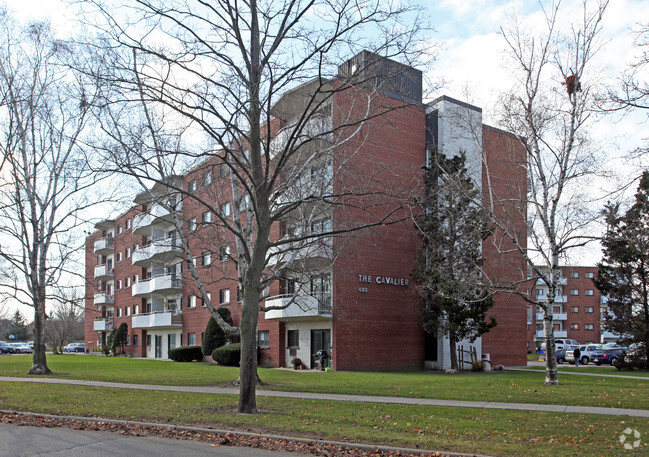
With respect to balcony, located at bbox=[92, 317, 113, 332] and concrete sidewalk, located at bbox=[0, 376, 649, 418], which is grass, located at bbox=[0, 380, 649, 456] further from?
balcony, located at bbox=[92, 317, 113, 332]

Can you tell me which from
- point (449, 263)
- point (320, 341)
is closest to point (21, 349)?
point (320, 341)

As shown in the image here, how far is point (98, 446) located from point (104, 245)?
5582 centimetres

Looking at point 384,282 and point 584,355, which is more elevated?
point 384,282

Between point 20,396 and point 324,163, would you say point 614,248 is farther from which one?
point 20,396

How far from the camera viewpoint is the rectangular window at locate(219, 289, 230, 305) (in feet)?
127

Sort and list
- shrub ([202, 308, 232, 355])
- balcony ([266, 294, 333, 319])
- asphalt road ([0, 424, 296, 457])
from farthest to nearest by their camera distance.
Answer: shrub ([202, 308, 232, 355])
balcony ([266, 294, 333, 319])
asphalt road ([0, 424, 296, 457])

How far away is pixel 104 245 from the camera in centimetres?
6128

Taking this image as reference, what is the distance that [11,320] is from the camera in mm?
110625

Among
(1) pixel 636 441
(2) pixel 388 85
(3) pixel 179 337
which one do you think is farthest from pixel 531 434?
(3) pixel 179 337

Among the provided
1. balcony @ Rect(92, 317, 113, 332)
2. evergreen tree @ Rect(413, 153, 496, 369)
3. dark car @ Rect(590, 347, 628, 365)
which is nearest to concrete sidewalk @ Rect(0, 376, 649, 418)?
evergreen tree @ Rect(413, 153, 496, 369)

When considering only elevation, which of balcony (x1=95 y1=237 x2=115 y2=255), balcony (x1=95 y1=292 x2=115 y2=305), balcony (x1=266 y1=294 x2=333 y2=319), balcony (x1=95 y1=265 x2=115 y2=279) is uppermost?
balcony (x1=95 y1=237 x2=115 y2=255)

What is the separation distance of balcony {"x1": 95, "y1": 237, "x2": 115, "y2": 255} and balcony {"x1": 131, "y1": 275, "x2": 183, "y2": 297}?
41.2 ft

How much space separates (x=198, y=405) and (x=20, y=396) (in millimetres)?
5233

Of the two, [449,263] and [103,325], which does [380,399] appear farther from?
[103,325]
